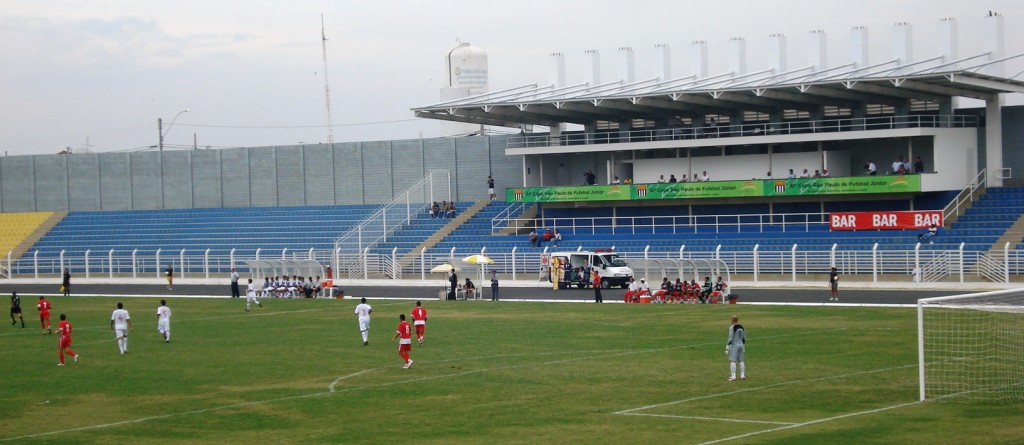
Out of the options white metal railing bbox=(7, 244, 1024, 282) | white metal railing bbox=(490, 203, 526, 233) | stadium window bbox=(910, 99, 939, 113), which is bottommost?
white metal railing bbox=(7, 244, 1024, 282)

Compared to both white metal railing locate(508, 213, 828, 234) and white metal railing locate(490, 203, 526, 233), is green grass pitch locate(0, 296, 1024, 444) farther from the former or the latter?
white metal railing locate(490, 203, 526, 233)

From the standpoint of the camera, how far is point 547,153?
77688mm

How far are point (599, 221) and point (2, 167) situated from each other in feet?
159

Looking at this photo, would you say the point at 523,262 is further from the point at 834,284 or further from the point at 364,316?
the point at 364,316

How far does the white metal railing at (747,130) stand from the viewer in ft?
222

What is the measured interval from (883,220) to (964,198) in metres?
5.25

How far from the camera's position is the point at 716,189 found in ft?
233

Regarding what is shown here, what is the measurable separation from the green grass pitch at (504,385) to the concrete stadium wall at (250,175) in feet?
128

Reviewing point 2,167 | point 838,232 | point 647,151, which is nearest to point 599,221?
point 647,151

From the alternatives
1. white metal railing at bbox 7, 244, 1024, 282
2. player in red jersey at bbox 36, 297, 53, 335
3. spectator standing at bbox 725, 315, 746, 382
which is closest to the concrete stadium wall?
white metal railing at bbox 7, 244, 1024, 282

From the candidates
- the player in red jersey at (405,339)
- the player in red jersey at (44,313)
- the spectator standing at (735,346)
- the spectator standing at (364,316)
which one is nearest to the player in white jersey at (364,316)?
the spectator standing at (364,316)

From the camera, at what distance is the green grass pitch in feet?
75.3

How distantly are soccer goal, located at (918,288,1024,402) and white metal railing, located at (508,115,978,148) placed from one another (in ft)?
113

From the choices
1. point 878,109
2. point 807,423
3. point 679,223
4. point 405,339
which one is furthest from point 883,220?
point 807,423
